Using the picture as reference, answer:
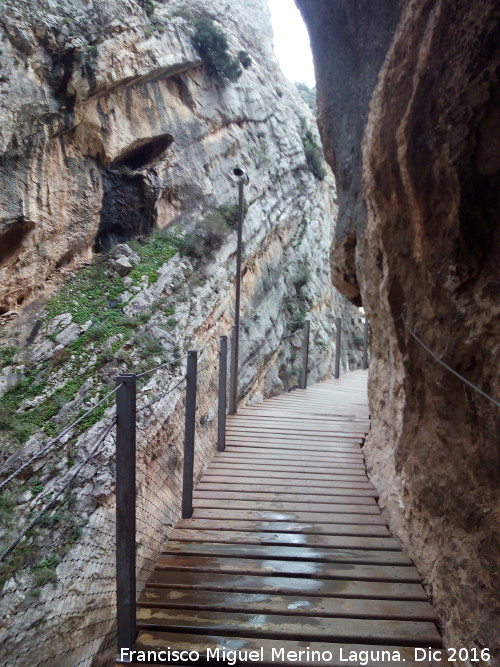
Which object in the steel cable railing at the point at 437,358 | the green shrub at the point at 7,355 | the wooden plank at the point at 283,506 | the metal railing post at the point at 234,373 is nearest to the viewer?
the steel cable railing at the point at 437,358

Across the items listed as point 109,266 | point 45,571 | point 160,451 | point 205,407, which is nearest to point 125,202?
point 109,266

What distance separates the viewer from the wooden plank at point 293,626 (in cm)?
267

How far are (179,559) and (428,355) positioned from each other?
7.48 ft

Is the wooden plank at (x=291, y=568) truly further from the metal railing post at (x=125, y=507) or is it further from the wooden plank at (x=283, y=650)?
the metal railing post at (x=125, y=507)

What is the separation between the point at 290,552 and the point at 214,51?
15.6m

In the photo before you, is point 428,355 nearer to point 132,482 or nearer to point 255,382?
point 132,482

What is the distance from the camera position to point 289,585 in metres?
3.17

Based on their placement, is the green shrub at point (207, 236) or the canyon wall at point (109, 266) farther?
the green shrub at point (207, 236)

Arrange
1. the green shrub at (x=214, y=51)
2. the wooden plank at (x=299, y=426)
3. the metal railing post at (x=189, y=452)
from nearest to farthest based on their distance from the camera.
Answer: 1. the metal railing post at (x=189, y=452)
2. the wooden plank at (x=299, y=426)
3. the green shrub at (x=214, y=51)

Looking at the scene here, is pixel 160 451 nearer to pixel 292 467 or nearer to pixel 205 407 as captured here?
pixel 205 407

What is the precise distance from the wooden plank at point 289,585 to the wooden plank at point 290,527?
69cm

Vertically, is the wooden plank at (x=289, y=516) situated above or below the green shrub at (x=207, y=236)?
below

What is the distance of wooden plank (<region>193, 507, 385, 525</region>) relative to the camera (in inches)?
163

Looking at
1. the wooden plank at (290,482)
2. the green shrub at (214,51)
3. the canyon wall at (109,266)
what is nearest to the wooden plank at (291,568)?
the wooden plank at (290,482)
